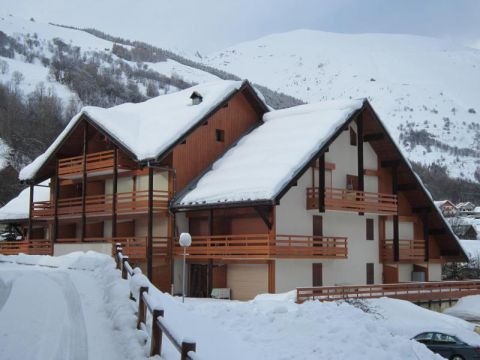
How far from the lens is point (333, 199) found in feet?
107

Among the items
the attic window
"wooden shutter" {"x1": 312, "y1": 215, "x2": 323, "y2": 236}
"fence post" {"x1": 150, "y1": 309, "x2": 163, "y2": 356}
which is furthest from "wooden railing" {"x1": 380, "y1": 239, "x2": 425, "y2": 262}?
"fence post" {"x1": 150, "y1": 309, "x2": 163, "y2": 356}

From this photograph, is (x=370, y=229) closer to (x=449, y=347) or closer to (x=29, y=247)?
(x=449, y=347)

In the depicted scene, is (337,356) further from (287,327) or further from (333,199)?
(333,199)

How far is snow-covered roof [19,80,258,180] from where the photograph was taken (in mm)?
33625

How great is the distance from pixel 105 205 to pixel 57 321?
77.1ft

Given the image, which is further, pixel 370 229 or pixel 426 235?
pixel 426 235

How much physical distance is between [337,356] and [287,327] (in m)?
2.22

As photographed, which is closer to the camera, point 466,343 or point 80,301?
point 80,301

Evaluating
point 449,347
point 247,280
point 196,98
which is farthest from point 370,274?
point 196,98

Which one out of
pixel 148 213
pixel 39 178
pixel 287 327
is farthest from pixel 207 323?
pixel 39 178

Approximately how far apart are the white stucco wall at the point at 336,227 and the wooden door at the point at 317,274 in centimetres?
26

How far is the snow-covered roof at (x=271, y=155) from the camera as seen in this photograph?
97.3ft

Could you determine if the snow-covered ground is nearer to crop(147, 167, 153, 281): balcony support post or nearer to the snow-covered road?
the snow-covered road

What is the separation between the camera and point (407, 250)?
122 ft
